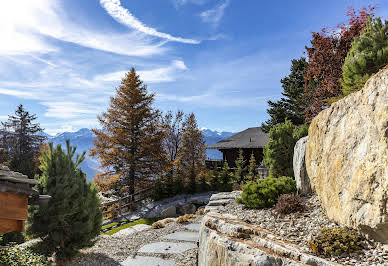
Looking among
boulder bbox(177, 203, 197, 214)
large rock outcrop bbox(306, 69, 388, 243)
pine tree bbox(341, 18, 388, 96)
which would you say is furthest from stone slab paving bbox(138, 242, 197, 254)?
boulder bbox(177, 203, 197, 214)

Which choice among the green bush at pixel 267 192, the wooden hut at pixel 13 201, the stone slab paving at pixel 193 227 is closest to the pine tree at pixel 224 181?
the stone slab paving at pixel 193 227

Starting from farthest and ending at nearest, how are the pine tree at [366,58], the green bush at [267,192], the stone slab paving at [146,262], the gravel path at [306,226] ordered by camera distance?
the green bush at [267,192], the stone slab paving at [146,262], the pine tree at [366,58], the gravel path at [306,226]

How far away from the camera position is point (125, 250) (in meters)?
7.49

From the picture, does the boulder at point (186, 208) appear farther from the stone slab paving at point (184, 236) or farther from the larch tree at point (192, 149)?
the larch tree at point (192, 149)

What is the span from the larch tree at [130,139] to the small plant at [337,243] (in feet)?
47.2

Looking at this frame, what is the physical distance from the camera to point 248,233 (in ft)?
15.6

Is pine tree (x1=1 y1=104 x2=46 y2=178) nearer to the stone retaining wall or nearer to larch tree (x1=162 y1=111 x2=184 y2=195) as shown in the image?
larch tree (x1=162 y1=111 x2=184 y2=195)

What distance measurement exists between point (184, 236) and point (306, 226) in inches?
172

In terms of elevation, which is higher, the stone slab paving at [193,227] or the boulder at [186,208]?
the stone slab paving at [193,227]

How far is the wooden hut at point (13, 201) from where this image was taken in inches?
136

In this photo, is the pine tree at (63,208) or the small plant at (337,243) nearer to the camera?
the small plant at (337,243)

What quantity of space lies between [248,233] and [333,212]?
165 cm

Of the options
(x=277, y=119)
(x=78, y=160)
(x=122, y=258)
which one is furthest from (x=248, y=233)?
(x=277, y=119)

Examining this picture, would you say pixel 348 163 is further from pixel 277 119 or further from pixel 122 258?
pixel 277 119
